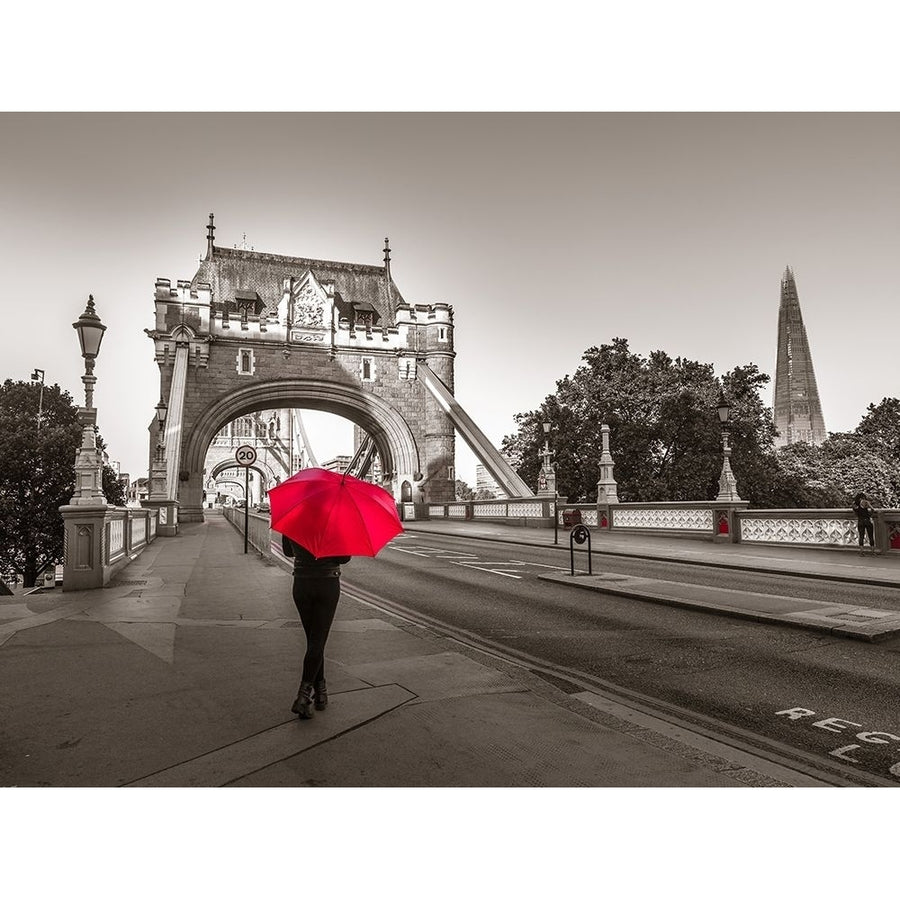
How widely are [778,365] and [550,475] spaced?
10972 cm

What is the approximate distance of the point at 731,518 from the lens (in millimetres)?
18359

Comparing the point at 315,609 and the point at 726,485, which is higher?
the point at 726,485

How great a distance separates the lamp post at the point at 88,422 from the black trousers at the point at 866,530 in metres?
14.7

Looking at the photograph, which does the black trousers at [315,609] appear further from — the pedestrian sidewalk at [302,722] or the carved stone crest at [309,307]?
the carved stone crest at [309,307]

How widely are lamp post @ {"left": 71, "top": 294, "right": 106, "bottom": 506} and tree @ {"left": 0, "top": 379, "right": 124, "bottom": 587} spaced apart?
20863 mm

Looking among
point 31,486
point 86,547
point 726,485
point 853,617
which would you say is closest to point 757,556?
point 726,485

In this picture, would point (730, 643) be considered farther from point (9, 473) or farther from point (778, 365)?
point (778, 365)

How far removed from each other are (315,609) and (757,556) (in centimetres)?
1260

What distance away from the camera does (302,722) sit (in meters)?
4.18

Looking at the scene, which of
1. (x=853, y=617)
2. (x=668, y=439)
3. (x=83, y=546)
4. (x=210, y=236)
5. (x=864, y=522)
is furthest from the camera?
(x=210, y=236)

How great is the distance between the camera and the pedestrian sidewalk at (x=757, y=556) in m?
Result: 11.5

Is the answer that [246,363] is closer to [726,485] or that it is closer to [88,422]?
[726,485]

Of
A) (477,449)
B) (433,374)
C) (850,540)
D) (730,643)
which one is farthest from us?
(433,374)

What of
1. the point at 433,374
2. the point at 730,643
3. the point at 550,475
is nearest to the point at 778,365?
the point at 433,374
